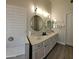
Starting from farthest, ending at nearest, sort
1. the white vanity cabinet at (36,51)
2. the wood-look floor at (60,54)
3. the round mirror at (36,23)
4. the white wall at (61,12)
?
the white wall at (61,12)
the round mirror at (36,23)
the wood-look floor at (60,54)
the white vanity cabinet at (36,51)

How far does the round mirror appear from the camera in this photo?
546 centimetres

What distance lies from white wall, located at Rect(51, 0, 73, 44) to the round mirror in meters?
2.05

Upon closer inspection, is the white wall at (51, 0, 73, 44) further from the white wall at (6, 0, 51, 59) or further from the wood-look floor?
the white wall at (6, 0, 51, 59)

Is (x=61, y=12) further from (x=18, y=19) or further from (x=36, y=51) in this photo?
(x=36, y=51)

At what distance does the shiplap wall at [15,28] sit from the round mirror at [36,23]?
54cm

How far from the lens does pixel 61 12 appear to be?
762cm

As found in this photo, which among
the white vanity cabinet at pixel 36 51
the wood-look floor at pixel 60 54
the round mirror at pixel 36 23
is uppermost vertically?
the round mirror at pixel 36 23

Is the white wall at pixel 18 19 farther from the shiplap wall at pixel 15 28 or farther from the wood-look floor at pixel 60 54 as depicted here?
the wood-look floor at pixel 60 54

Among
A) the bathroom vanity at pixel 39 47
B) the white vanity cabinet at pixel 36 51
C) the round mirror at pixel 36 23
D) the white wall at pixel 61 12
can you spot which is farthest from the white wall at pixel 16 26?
the white wall at pixel 61 12

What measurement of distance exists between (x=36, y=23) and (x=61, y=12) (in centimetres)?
266

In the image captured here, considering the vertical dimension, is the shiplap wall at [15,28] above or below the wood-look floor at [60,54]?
above

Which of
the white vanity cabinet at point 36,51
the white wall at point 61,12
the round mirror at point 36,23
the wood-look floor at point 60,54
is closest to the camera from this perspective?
the white vanity cabinet at point 36,51

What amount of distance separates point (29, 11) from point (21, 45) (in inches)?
65.6

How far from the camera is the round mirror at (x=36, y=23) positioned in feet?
17.9
